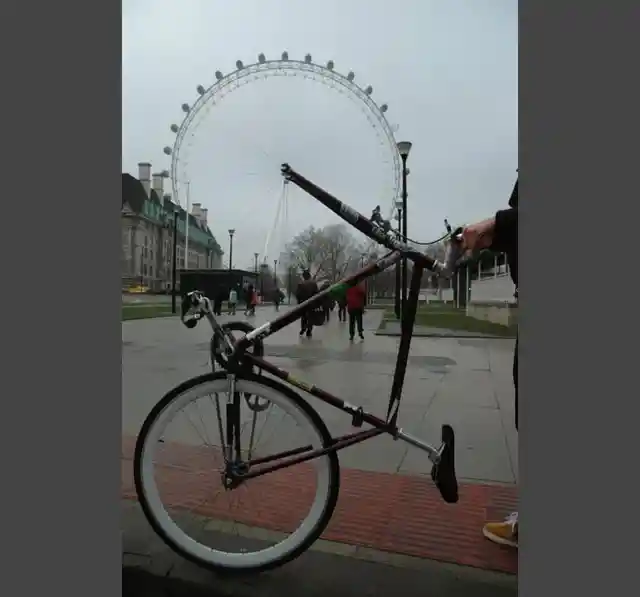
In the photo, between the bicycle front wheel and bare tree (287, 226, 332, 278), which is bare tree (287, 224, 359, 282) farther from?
the bicycle front wheel

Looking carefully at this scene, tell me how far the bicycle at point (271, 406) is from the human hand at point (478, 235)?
28 millimetres

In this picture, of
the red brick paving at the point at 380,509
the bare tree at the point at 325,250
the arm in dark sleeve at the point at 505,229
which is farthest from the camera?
the bare tree at the point at 325,250

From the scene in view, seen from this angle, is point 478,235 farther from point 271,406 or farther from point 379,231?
point 271,406

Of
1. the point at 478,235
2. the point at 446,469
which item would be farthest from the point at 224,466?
the point at 478,235

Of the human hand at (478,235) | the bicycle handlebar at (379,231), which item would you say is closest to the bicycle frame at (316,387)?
the bicycle handlebar at (379,231)

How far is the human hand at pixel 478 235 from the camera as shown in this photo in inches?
79.5

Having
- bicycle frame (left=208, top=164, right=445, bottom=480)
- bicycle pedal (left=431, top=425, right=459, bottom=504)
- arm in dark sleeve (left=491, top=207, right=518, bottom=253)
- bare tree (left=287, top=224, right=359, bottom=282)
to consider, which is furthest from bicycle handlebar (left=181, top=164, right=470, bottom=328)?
bicycle pedal (left=431, top=425, right=459, bottom=504)

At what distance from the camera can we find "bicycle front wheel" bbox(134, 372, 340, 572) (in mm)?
2062

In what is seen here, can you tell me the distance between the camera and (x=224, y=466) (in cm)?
222

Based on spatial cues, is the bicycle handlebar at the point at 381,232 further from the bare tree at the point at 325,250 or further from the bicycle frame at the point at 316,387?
the bare tree at the point at 325,250

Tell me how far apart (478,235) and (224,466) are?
1277 mm
